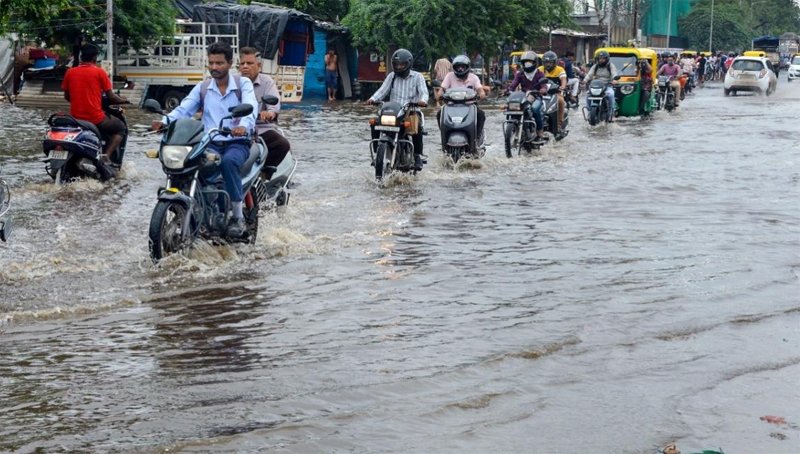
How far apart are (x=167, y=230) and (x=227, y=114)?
1143 millimetres

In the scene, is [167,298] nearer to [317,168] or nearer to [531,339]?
[531,339]

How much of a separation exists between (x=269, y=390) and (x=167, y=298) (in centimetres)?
210

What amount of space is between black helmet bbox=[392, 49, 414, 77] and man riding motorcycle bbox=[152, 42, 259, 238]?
4.71 meters

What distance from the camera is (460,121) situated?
1438 cm

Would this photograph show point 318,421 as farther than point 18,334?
No

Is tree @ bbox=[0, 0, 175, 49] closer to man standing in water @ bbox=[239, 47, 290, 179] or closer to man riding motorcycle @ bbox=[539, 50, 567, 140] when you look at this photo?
man riding motorcycle @ bbox=[539, 50, 567, 140]

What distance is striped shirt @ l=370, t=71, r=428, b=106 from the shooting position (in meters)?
13.2

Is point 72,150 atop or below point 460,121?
below

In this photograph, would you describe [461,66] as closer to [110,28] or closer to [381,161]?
[381,161]

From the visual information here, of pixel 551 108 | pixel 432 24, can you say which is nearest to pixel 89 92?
pixel 551 108

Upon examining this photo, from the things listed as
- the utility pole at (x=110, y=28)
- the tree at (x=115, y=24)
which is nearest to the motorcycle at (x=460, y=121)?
the utility pole at (x=110, y=28)

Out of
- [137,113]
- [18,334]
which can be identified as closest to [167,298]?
[18,334]

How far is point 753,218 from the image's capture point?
11.1m

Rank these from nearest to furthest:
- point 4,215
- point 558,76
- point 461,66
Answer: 1. point 4,215
2. point 461,66
3. point 558,76
